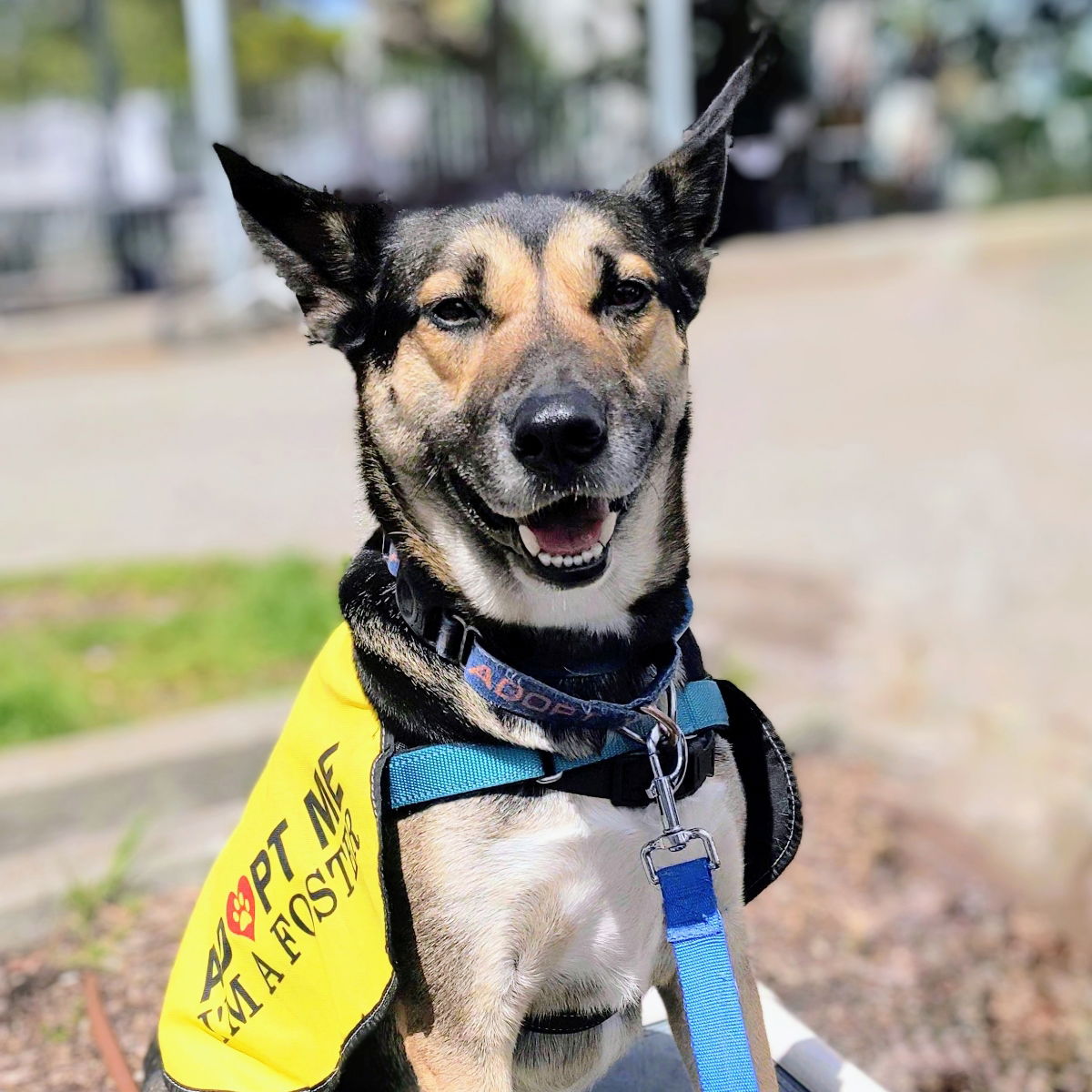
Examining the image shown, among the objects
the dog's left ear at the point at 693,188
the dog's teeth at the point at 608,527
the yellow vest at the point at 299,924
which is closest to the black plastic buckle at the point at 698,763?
the dog's teeth at the point at 608,527

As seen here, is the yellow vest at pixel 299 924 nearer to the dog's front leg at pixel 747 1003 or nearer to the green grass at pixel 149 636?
the dog's front leg at pixel 747 1003

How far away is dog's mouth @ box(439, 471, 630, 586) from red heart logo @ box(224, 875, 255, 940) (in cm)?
80

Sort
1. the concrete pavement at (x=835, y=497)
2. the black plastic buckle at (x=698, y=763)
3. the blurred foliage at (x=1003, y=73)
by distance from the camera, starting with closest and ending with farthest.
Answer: the black plastic buckle at (x=698, y=763)
the concrete pavement at (x=835, y=497)
the blurred foliage at (x=1003, y=73)

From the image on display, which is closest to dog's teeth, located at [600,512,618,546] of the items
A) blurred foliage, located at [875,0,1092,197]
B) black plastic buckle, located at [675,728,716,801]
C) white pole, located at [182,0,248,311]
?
black plastic buckle, located at [675,728,716,801]

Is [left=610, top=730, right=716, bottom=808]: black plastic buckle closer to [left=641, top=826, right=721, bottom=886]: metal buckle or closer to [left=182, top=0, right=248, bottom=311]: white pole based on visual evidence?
[left=641, top=826, right=721, bottom=886]: metal buckle

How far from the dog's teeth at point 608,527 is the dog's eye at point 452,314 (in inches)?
18.9

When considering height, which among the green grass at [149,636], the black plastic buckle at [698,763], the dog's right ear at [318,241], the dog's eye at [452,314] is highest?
the dog's right ear at [318,241]

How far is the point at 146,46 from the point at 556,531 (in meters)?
53.7

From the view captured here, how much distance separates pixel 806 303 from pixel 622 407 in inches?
605

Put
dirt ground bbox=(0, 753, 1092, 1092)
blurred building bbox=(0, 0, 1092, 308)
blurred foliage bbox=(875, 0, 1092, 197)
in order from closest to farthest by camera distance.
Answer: dirt ground bbox=(0, 753, 1092, 1092) → blurred building bbox=(0, 0, 1092, 308) → blurred foliage bbox=(875, 0, 1092, 197)

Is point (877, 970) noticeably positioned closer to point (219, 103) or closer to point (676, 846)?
point (676, 846)

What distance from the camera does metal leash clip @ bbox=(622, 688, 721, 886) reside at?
2.18m

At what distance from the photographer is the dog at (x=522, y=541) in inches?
85.4

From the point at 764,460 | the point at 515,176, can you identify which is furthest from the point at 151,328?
the point at 764,460
